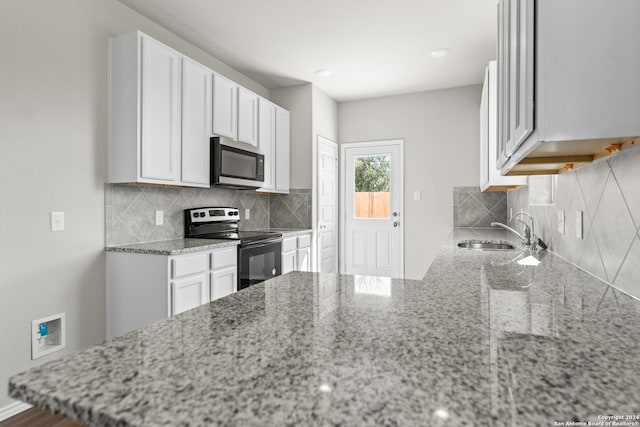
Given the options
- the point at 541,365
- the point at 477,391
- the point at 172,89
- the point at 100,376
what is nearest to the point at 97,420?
the point at 100,376

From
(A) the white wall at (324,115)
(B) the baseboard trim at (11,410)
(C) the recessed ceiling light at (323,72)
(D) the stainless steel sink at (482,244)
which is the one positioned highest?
(C) the recessed ceiling light at (323,72)

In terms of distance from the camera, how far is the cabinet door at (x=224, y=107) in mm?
3158

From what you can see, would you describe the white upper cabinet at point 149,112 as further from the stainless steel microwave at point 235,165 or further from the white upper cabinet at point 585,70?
the white upper cabinet at point 585,70

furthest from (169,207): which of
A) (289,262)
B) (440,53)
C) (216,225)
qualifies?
(440,53)

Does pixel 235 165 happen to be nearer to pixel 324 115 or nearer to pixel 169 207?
pixel 169 207

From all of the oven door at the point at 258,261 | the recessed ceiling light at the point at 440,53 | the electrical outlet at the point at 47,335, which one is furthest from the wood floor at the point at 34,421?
the recessed ceiling light at the point at 440,53

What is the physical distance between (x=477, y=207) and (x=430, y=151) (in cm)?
90

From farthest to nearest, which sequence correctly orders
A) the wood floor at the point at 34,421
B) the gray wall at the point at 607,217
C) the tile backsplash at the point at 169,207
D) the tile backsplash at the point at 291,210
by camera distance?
the tile backsplash at the point at 291,210 < the tile backsplash at the point at 169,207 < the wood floor at the point at 34,421 < the gray wall at the point at 607,217

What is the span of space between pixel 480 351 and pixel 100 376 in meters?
0.61

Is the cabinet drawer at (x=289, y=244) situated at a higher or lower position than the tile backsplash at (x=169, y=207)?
lower

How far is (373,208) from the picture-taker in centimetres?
496

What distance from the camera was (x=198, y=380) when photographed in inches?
20.9

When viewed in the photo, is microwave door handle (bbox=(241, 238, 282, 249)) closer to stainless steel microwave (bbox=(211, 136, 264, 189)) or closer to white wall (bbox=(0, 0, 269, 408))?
stainless steel microwave (bbox=(211, 136, 264, 189))

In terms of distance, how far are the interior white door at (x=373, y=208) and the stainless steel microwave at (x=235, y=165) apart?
5.57ft
